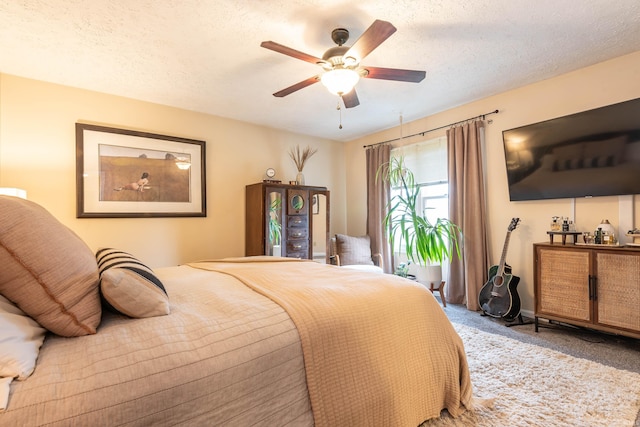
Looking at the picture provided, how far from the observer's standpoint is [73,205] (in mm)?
3004

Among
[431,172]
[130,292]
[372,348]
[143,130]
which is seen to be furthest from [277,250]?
[130,292]

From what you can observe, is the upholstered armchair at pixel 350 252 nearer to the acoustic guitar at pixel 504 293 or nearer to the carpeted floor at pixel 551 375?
the acoustic guitar at pixel 504 293

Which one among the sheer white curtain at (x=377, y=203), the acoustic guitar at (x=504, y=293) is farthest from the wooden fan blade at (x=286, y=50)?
the sheer white curtain at (x=377, y=203)

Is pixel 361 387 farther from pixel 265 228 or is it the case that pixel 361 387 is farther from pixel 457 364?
pixel 265 228

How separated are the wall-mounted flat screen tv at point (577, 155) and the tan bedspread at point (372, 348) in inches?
87.6

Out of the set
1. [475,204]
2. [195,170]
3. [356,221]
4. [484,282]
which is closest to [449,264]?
[484,282]

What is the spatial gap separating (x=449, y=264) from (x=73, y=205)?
13.7 ft

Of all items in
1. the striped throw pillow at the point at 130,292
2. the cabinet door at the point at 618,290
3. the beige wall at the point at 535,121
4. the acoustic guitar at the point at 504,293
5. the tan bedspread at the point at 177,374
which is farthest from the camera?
the acoustic guitar at the point at 504,293

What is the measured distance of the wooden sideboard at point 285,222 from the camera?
3.72 metres

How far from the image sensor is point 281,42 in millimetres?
2332

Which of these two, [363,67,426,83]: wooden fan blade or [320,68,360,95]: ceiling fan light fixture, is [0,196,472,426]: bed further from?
[363,67,426,83]: wooden fan blade

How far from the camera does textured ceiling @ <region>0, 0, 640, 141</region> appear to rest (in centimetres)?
196

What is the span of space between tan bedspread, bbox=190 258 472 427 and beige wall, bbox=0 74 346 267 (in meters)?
2.22

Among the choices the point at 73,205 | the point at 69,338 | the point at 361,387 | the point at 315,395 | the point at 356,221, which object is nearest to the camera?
the point at 69,338
